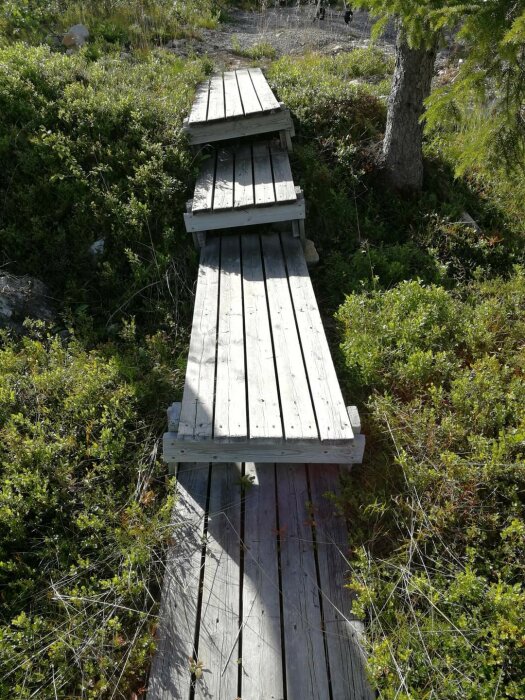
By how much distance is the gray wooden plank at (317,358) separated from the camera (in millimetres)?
3002

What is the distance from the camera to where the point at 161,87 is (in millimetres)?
6781

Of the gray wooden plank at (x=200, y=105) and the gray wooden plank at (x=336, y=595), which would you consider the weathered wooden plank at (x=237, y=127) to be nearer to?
the gray wooden plank at (x=200, y=105)

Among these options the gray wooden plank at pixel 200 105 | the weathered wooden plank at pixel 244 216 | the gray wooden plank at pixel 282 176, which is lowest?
the weathered wooden plank at pixel 244 216

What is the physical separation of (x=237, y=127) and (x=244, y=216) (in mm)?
1496

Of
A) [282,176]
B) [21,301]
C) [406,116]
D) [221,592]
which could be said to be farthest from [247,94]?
[221,592]

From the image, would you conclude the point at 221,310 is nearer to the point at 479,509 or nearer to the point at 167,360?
the point at 167,360

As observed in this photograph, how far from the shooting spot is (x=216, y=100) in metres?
6.21

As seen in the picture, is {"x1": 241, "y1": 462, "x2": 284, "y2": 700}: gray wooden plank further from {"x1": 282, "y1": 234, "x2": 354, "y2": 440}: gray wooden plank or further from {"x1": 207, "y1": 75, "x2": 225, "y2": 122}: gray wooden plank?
{"x1": 207, "y1": 75, "x2": 225, "y2": 122}: gray wooden plank

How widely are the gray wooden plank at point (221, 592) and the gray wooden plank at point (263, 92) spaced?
4.31 metres

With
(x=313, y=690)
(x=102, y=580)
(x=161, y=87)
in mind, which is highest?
(x=161, y=87)

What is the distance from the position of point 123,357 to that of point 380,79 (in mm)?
7190

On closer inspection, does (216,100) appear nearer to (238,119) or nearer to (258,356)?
(238,119)

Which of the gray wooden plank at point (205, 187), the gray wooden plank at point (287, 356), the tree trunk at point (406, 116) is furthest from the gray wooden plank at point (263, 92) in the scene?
the gray wooden plank at point (287, 356)

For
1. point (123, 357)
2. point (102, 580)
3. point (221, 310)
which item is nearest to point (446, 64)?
point (221, 310)
